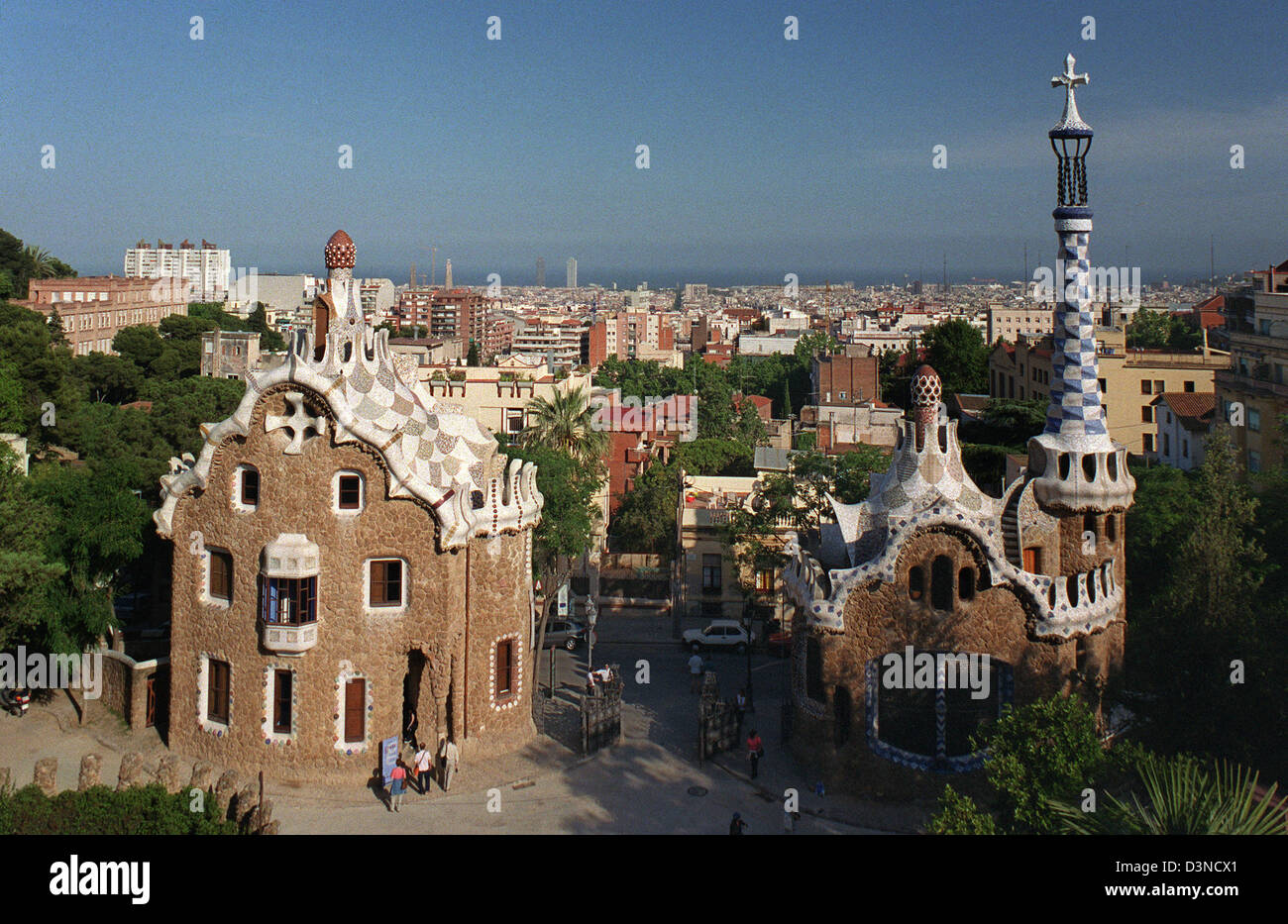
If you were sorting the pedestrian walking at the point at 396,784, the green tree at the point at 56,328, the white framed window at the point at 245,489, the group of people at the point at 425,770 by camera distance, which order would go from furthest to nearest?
the green tree at the point at 56,328 → the white framed window at the point at 245,489 → the group of people at the point at 425,770 → the pedestrian walking at the point at 396,784

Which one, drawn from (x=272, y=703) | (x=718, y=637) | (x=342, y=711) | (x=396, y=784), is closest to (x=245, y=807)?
(x=396, y=784)

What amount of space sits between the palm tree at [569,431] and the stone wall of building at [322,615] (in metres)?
19.6

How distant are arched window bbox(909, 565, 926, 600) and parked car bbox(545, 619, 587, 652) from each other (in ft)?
52.7

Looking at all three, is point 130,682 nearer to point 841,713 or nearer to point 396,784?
point 396,784

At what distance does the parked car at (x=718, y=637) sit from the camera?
40.7m

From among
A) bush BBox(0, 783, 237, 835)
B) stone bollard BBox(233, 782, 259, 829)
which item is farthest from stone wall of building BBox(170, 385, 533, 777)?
bush BBox(0, 783, 237, 835)

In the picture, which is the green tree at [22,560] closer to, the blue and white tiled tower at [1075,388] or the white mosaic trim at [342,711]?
the white mosaic trim at [342,711]

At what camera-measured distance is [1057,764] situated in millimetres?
20641

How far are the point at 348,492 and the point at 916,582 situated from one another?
13923 millimetres

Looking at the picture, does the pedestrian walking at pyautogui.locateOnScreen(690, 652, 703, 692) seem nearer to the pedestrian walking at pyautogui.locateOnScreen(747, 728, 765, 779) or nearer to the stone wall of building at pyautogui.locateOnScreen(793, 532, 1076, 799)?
the pedestrian walking at pyautogui.locateOnScreen(747, 728, 765, 779)

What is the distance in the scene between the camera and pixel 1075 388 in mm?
29344

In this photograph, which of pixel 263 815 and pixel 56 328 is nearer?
pixel 263 815

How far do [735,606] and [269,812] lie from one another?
23.8 metres

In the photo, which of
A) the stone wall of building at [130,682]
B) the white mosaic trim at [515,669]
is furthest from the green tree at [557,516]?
the stone wall of building at [130,682]
